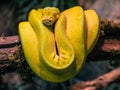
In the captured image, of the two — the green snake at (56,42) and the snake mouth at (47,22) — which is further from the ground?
the snake mouth at (47,22)

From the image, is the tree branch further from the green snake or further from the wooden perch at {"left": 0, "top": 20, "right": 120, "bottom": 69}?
the green snake

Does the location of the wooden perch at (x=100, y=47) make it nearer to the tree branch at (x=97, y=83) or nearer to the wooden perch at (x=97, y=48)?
the wooden perch at (x=97, y=48)

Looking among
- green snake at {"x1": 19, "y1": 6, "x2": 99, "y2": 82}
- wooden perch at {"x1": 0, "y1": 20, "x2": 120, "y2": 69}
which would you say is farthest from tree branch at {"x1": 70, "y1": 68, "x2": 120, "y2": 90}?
green snake at {"x1": 19, "y1": 6, "x2": 99, "y2": 82}

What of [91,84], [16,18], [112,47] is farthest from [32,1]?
[112,47]

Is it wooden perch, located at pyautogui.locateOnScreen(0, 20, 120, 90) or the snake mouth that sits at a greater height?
the snake mouth

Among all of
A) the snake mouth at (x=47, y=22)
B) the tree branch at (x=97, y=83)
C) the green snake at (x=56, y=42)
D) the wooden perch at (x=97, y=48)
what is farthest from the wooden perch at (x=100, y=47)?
the tree branch at (x=97, y=83)

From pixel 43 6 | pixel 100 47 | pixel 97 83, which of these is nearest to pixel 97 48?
pixel 100 47
